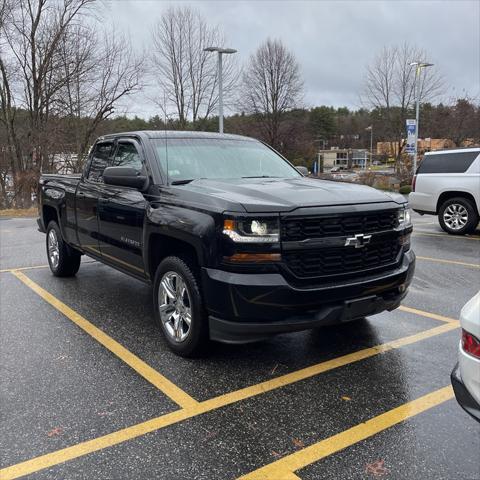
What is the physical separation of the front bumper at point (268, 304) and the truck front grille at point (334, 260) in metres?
0.10

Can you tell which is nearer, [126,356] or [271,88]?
[126,356]

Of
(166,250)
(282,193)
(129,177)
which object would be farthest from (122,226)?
(282,193)

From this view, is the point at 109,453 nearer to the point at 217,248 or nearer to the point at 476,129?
the point at 217,248

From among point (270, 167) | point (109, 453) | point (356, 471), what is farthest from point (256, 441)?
point (270, 167)

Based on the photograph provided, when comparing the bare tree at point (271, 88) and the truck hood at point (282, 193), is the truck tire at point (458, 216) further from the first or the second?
the bare tree at point (271, 88)

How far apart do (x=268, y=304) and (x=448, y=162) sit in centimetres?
902

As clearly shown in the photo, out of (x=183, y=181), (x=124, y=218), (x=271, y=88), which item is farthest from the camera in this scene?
(x=271, y=88)

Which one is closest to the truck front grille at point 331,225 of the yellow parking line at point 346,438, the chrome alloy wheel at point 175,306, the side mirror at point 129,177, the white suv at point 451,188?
the chrome alloy wheel at point 175,306

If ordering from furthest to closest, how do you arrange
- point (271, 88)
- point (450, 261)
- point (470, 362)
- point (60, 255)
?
1. point (271, 88)
2. point (450, 261)
3. point (60, 255)
4. point (470, 362)

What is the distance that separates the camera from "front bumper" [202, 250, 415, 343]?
3424mm

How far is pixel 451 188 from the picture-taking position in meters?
10.9

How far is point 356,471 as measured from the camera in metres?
2.63

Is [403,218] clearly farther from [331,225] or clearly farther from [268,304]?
[268,304]

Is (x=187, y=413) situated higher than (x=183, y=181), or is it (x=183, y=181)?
(x=183, y=181)
